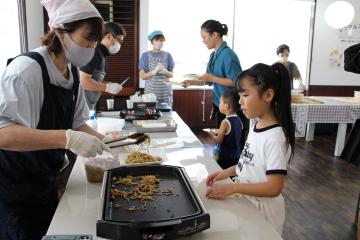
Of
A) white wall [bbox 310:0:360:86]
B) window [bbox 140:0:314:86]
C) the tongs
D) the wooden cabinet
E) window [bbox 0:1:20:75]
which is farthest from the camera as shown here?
white wall [bbox 310:0:360:86]

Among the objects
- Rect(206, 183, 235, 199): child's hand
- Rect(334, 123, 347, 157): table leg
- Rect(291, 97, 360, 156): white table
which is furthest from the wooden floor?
Rect(206, 183, 235, 199): child's hand

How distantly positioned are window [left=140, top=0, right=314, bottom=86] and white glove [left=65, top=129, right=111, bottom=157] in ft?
13.2

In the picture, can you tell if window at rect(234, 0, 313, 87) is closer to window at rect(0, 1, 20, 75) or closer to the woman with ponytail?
the woman with ponytail

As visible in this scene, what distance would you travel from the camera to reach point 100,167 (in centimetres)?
137

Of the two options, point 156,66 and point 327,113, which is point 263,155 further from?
point 327,113

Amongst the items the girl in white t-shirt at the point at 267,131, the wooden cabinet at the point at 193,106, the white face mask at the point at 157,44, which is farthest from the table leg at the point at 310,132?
the girl in white t-shirt at the point at 267,131

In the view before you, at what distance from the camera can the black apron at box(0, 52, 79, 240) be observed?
1.22 meters

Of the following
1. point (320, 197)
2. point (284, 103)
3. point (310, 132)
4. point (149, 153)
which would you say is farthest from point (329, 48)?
point (149, 153)

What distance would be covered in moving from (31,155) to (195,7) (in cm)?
441

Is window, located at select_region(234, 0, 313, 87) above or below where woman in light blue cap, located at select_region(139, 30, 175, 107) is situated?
above

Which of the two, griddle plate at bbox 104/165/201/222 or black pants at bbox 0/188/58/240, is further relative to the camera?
black pants at bbox 0/188/58/240

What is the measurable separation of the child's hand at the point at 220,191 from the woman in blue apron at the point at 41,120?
43 cm

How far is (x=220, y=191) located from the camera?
1258 mm

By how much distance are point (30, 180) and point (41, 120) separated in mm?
224
